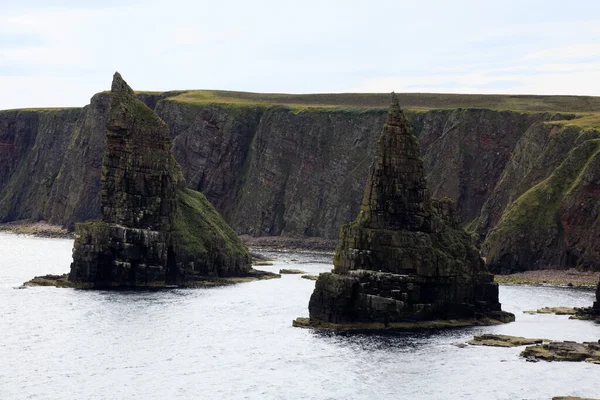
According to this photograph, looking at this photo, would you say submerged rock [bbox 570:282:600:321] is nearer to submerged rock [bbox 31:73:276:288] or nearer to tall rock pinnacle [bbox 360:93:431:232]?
tall rock pinnacle [bbox 360:93:431:232]

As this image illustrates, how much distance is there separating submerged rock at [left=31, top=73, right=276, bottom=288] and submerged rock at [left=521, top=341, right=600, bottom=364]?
3018 inches

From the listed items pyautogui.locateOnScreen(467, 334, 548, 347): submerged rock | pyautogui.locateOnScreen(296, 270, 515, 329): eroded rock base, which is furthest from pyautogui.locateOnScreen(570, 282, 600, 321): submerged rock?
pyautogui.locateOnScreen(467, 334, 548, 347): submerged rock

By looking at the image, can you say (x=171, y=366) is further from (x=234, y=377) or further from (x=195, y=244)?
(x=195, y=244)

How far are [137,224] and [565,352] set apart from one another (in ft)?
272

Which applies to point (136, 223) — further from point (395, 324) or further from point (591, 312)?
point (591, 312)

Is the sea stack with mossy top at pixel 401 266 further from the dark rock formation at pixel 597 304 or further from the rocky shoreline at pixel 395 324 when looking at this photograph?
the dark rock formation at pixel 597 304

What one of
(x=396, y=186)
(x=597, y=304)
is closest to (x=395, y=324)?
(x=396, y=186)

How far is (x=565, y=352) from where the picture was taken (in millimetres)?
116812

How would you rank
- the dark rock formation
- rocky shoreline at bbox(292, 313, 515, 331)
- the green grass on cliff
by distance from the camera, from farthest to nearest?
1. the green grass on cliff
2. the dark rock formation
3. rocky shoreline at bbox(292, 313, 515, 331)

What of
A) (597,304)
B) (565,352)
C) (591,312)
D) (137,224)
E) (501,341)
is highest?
(137,224)

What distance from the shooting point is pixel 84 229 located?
582ft

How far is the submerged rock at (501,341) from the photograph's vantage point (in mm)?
123812

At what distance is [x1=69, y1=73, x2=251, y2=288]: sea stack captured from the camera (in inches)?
6973

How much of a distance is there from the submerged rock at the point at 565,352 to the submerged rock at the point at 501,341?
12.3ft
